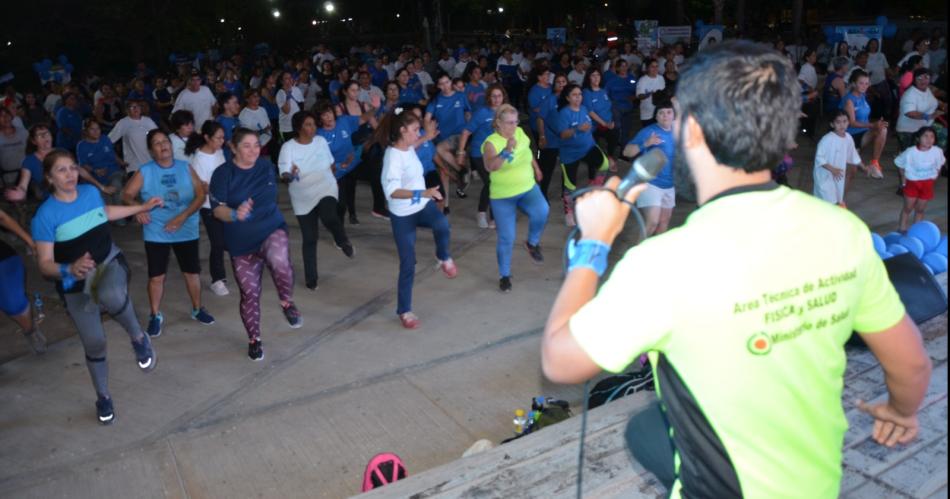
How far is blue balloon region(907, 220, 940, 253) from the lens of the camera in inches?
251

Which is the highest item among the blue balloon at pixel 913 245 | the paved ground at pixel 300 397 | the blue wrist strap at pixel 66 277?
the blue wrist strap at pixel 66 277

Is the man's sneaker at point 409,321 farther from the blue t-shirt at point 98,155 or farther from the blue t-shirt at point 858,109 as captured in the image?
the blue t-shirt at point 858,109

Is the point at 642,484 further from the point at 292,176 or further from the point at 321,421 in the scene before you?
the point at 292,176

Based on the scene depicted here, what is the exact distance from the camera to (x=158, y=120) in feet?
40.4

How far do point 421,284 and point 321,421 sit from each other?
8.93ft

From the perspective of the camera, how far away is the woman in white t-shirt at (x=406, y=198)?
21.2 feet

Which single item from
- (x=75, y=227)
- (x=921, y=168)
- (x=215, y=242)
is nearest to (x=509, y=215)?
(x=215, y=242)

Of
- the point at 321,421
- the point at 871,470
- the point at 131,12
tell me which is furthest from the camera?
the point at 131,12

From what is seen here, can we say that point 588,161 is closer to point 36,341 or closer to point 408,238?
point 408,238

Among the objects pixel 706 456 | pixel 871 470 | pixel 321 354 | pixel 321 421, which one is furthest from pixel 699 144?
pixel 321 354

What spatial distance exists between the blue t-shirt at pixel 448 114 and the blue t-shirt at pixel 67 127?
518cm

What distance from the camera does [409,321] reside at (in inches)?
259

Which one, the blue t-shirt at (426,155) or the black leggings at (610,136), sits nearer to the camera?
the blue t-shirt at (426,155)

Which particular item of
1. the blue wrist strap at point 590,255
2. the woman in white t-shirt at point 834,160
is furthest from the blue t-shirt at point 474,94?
the blue wrist strap at point 590,255
